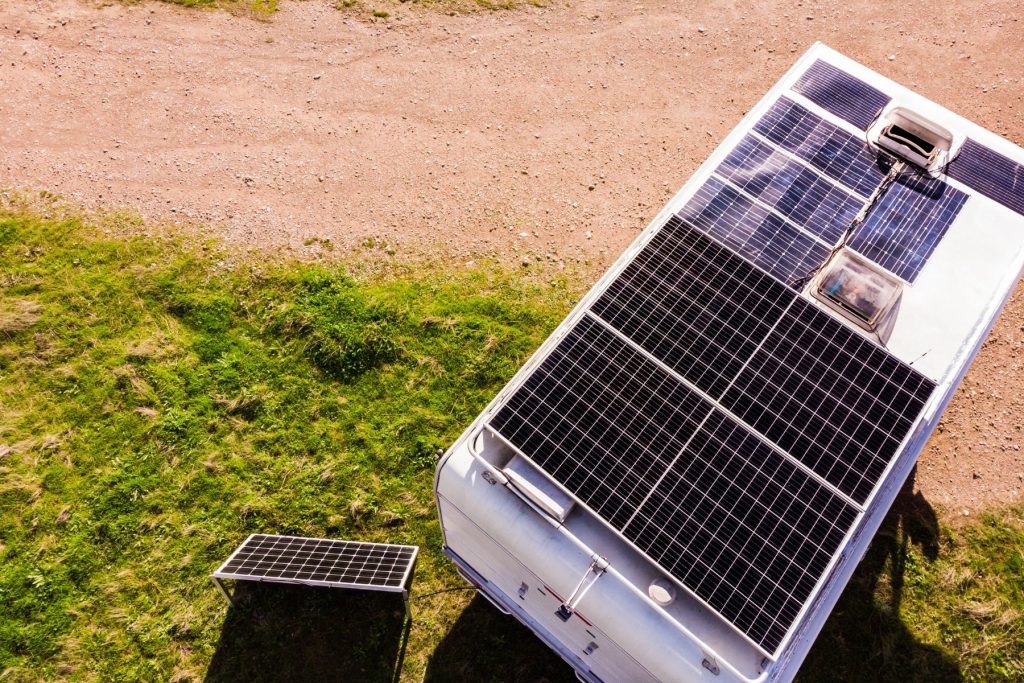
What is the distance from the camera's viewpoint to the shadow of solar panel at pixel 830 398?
10922mm

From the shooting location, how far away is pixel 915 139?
13852mm

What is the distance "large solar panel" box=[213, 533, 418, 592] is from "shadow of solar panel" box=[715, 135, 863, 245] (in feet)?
39.4

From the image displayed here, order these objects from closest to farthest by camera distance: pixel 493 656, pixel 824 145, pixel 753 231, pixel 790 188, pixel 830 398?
pixel 830 398, pixel 753 231, pixel 790 188, pixel 824 145, pixel 493 656

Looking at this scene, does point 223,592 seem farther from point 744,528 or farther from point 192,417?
point 744,528

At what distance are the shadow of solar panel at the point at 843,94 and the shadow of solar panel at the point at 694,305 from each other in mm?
5087

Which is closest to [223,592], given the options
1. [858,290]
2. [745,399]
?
[745,399]

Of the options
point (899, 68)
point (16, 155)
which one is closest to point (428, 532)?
point (16, 155)

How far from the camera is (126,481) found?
16812 millimetres

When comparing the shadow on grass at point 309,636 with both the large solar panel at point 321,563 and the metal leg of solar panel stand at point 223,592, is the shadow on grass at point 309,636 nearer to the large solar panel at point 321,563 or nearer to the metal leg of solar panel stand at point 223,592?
the metal leg of solar panel stand at point 223,592

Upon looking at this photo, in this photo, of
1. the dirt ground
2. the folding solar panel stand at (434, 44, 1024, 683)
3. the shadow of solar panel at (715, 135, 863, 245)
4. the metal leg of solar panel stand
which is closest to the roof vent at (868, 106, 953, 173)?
the folding solar panel stand at (434, 44, 1024, 683)

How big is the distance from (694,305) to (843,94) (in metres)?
7.15

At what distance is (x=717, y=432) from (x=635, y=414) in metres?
Answer: 1.55

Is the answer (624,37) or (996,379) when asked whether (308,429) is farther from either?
(996,379)

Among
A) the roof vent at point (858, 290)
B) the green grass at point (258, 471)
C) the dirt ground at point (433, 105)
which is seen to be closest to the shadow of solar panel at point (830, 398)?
the roof vent at point (858, 290)
